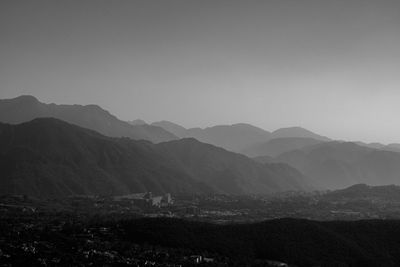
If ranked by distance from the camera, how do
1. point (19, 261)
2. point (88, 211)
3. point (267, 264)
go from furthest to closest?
point (88, 211)
point (267, 264)
point (19, 261)

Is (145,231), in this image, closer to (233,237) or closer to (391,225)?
(233,237)

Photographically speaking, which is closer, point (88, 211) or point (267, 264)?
point (267, 264)

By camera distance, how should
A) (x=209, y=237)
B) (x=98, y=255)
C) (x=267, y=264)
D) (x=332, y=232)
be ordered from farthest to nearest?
1. (x=332, y=232)
2. (x=209, y=237)
3. (x=267, y=264)
4. (x=98, y=255)

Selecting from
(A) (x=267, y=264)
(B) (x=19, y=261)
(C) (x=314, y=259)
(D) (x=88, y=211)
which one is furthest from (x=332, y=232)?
(D) (x=88, y=211)

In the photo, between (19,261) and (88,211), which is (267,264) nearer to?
(19,261)

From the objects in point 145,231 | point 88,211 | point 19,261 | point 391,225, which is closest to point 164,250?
point 145,231

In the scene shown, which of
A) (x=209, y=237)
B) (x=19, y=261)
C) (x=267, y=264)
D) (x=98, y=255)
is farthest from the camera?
(x=209, y=237)
